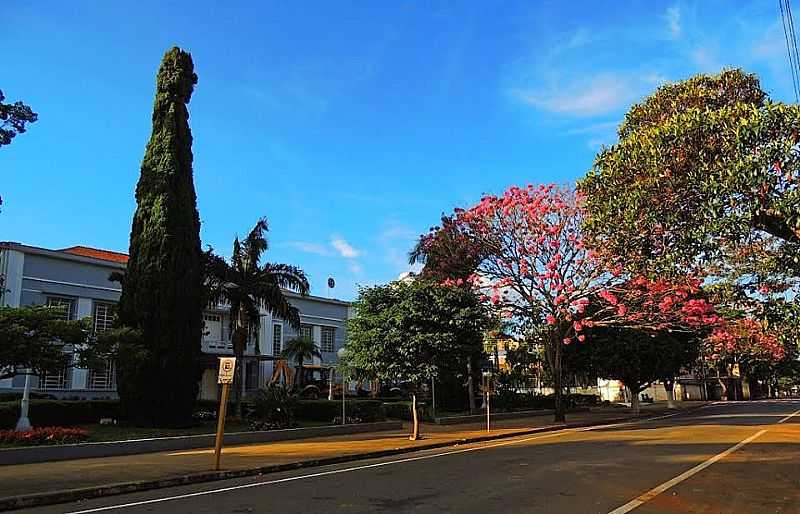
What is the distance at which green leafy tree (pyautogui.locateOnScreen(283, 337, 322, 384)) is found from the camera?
42.2 m

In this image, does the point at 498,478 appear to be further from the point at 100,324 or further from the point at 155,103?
the point at 100,324

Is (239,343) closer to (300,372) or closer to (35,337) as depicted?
(35,337)

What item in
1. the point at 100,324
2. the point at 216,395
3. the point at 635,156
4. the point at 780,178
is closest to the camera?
the point at 780,178

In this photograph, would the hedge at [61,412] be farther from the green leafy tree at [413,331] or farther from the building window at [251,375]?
the building window at [251,375]

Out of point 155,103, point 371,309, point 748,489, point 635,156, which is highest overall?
point 155,103

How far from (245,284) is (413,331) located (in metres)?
9.34

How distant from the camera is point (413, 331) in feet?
68.1

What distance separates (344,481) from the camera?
39.4 feet

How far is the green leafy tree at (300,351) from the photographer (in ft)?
138

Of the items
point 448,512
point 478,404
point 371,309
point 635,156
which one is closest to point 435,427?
point 371,309

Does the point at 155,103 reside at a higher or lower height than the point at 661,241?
higher

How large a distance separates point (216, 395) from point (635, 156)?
33602 mm

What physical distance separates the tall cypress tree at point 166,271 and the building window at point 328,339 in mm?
25277

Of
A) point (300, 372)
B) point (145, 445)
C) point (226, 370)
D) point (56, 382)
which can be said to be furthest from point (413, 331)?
point (300, 372)
